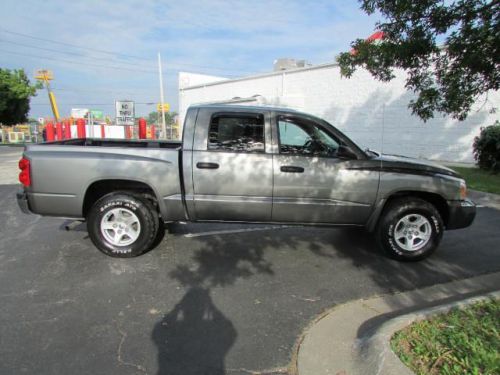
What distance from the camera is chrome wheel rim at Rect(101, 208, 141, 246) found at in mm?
4742

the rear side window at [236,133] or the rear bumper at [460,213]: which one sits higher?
the rear side window at [236,133]

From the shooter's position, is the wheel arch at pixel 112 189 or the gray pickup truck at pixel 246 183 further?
the wheel arch at pixel 112 189

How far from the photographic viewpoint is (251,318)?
3.43 meters

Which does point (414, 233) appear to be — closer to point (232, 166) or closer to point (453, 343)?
point (453, 343)

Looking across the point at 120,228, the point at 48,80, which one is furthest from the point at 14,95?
the point at 120,228

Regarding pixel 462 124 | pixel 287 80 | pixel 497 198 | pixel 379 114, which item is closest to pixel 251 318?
pixel 497 198

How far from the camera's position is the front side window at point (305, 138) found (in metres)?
4.70

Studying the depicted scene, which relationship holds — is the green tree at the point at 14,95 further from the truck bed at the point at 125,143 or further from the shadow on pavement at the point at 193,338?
the shadow on pavement at the point at 193,338

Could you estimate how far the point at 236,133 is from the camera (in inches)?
185

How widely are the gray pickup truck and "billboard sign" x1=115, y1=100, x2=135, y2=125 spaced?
15.7m

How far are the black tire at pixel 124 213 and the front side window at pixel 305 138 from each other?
187cm

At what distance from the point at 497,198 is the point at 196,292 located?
768cm

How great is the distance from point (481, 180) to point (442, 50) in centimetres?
836

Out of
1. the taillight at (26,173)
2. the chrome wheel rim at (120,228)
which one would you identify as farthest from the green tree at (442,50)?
the taillight at (26,173)
